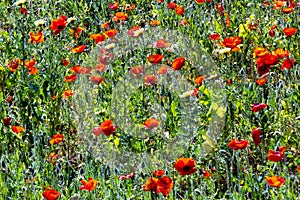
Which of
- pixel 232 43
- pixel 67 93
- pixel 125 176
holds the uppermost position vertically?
pixel 232 43

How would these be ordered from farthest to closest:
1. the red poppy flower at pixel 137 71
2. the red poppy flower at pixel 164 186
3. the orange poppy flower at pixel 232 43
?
the red poppy flower at pixel 137 71
the orange poppy flower at pixel 232 43
the red poppy flower at pixel 164 186

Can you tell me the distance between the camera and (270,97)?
312 centimetres

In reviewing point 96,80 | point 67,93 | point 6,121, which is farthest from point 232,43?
point 6,121

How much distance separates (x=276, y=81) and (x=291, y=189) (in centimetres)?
85

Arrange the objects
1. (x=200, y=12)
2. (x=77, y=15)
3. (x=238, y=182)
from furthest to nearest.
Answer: (x=77, y=15), (x=200, y=12), (x=238, y=182)

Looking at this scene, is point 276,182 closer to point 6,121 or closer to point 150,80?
point 150,80

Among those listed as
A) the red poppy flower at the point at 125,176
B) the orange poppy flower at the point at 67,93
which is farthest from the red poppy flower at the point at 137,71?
the red poppy flower at the point at 125,176

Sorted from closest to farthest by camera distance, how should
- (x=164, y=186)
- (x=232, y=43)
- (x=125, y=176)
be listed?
1. (x=164, y=186)
2. (x=125, y=176)
3. (x=232, y=43)

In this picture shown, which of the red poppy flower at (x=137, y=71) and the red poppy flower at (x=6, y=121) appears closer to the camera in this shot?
the red poppy flower at (x=6, y=121)

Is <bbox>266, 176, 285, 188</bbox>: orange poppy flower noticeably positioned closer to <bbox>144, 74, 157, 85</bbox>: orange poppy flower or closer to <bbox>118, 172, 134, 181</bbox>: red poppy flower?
<bbox>118, 172, 134, 181</bbox>: red poppy flower

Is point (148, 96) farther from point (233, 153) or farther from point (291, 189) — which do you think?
point (291, 189)

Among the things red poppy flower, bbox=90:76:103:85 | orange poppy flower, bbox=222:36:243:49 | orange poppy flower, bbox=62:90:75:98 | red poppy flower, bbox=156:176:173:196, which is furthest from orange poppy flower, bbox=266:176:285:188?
orange poppy flower, bbox=62:90:75:98

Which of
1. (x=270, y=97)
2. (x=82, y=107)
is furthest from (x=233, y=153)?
(x=82, y=107)

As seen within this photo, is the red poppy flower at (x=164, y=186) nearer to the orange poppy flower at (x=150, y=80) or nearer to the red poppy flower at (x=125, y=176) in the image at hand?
the red poppy flower at (x=125, y=176)
